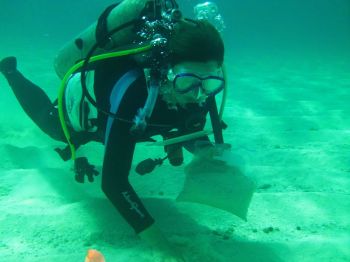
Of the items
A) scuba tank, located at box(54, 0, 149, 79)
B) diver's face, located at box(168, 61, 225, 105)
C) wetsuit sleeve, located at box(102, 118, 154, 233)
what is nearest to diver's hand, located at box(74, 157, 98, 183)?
wetsuit sleeve, located at box(102, 118, 154, 233)

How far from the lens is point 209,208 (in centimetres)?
352

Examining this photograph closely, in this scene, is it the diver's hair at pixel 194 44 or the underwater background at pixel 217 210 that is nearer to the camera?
the diver's hair at pixel 194 44

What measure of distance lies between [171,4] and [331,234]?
2.78 metres

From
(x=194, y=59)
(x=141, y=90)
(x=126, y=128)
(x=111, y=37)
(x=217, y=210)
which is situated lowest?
(x=217, y=210)

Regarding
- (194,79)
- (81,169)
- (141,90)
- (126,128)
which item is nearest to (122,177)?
(126,128)

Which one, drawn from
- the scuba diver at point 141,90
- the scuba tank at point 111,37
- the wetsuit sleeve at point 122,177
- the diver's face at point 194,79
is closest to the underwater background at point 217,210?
the wetsuit sleeve at point 122,177

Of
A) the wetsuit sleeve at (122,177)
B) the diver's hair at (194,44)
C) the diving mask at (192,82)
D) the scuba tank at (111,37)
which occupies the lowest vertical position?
the wetsuit sleeve at (122,177)

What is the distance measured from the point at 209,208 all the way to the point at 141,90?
5.09ft

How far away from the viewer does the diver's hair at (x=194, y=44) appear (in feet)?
7.84

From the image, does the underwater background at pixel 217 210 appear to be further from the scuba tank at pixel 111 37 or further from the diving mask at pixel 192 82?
the scuba tank at pixel 111 37

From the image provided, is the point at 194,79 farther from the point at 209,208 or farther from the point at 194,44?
the point at 209,208

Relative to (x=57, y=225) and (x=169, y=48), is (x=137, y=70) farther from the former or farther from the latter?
(x=57, y=225)

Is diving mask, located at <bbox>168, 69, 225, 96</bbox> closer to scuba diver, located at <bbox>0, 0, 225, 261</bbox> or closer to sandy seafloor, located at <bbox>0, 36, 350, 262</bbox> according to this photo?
scuba diver, located at <bbox>0, 0, 225, 261</bbox>

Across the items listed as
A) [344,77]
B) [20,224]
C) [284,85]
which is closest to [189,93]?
[20,224]
